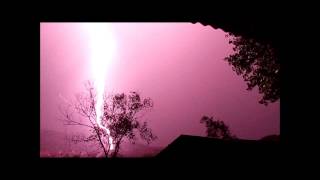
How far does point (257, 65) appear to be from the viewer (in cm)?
1777

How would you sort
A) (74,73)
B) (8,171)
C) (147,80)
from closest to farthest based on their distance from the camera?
(8,171) → (74,73) → (147,80)

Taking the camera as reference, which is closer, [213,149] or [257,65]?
[213,149]

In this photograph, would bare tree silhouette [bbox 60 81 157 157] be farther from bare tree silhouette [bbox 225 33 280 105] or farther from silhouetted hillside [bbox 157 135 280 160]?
Answer: silhouetted hillside [bbox 157 135 280 160]

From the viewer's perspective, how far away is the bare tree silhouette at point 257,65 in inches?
683

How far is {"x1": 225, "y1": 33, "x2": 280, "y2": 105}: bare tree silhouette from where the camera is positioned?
17.4 metres

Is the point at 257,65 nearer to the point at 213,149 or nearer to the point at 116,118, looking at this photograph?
the point at 116,118

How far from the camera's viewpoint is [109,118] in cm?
2675

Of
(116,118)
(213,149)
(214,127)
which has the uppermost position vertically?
(213,149)

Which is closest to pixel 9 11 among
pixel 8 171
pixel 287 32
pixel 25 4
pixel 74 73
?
pixel 25 4

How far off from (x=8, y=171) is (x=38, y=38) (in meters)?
1.30

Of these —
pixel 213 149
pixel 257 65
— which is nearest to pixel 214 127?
pixel 257 65

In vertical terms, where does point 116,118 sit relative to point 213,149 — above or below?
below

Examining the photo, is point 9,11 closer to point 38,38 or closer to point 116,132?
point 38,38

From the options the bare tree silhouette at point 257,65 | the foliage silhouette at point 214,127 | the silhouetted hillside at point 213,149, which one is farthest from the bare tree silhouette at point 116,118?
the silhouetted hillside at point 213,149
